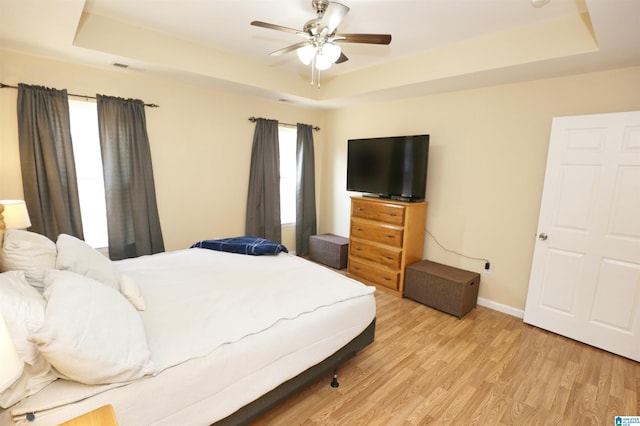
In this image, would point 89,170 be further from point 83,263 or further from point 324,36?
point 324,36

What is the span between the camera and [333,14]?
6.54 feet

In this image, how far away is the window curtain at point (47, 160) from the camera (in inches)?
106

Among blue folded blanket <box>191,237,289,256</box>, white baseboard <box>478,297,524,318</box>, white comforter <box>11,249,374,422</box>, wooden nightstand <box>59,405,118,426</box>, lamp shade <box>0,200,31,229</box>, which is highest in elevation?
lamp shade <box>0,200,31,229</box>

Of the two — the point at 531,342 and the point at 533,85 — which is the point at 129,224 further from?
the point at 533,85

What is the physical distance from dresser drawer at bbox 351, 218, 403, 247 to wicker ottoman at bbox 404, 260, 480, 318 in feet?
1.22

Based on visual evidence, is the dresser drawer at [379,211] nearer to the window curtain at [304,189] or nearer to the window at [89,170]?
the window curtain at [304,189]

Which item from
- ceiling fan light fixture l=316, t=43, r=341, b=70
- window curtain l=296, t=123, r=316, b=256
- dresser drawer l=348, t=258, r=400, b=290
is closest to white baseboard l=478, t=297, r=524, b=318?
dresser drawer l=348, t=258, r=400, b=290

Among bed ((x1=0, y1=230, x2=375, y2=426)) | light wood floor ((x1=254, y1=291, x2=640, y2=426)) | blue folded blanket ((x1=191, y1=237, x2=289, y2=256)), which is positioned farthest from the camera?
blue folded blanket ((x1=191, y1=237, x2=289, y2=256))

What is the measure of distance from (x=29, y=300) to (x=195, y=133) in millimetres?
2933

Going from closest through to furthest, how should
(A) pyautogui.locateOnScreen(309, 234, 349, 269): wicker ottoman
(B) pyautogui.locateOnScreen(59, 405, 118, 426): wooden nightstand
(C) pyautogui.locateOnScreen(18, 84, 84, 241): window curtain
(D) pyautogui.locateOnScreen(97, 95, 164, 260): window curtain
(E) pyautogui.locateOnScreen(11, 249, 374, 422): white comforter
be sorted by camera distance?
(B) pyautogui.locateOnScreen(59, 405, 118, 426): wooden nightstand → (E) pyautogui.locateOnScreen(11, 249, 374, 422): white comforter → (C) pyautogui.locateOnScreen(18, 84, 84, 241): window curtain → (D) pyautogui.locateOnScreen(97, 95, 164, 260): window curtain → (A) pyautogui.locateOnScreen(309, 234, 349, 269): wicker ottoman

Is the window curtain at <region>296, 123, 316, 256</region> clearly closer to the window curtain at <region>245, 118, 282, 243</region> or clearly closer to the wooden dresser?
the window curtain at <region>245, 118, 282, 243</region>

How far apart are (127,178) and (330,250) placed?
2743 millimetres

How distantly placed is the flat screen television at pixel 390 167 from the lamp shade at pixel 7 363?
349cm

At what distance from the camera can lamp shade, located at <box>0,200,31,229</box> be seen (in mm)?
2115
